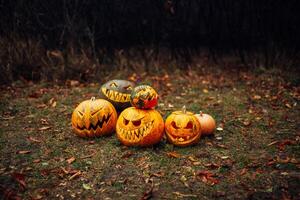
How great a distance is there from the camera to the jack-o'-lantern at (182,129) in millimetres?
4453

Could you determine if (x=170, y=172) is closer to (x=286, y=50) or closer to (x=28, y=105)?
(x=28, y=105)

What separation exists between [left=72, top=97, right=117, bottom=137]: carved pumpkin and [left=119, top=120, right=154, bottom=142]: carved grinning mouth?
A: 42 centimetres

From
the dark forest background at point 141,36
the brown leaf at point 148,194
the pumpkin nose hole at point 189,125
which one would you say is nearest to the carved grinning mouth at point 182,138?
the pumpkin nose hole at point 189,125

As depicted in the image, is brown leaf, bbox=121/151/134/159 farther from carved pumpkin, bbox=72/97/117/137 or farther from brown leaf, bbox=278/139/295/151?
brown leaf, bbox=278/139/295/151

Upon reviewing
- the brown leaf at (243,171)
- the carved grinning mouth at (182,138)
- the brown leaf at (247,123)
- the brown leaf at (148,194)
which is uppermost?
the carved grinning mouth at (182,138)

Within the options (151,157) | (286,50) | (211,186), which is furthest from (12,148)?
(286,50)

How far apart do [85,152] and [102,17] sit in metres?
4.79

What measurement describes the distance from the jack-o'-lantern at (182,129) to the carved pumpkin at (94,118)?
81cm

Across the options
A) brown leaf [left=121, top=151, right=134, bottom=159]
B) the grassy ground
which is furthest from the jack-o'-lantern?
brown leaf [left=121, top=151, right=134, bottom=159]

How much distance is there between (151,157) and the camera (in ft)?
14.0

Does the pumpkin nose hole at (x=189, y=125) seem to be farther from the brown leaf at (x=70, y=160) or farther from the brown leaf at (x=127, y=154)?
the brown leaf at (x=70, y=160)

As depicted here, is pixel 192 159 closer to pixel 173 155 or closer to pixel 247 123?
pixel 173 155

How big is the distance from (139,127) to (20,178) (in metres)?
1.47

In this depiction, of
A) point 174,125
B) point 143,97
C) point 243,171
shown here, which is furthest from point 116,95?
point 243,171
